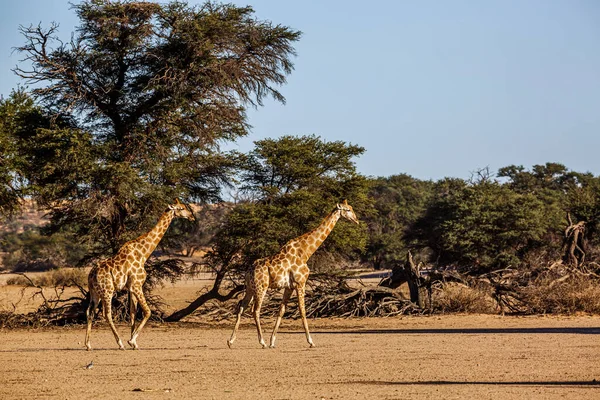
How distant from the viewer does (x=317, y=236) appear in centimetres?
1819

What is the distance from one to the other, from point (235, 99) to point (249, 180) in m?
3.49

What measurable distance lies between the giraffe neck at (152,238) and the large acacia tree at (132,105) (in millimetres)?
4019

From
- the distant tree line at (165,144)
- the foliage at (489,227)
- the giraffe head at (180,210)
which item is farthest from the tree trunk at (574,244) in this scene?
the giraffe head at (180,210)

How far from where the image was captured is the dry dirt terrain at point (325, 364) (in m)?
11.4

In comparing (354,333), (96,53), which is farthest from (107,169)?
(354,333)

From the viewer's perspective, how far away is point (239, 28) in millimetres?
23750

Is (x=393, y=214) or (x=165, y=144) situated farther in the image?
(x=393, y=214)

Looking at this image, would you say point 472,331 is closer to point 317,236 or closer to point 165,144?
point 317,236

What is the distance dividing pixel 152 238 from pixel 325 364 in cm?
570

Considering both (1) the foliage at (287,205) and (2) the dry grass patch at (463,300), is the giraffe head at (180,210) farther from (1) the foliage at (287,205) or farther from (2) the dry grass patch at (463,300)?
(2) the dry grass patch at (463,300)

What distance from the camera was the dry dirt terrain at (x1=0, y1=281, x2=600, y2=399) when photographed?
11414mm

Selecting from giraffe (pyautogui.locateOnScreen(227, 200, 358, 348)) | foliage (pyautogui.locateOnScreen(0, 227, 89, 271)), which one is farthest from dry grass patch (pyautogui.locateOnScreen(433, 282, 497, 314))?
foliage (pyautogui.locateOnScreen(0, 227, 89, 271))

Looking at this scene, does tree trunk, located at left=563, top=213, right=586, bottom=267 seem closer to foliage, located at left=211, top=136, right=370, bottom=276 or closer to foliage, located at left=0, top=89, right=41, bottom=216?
foliage, located at left=211, top=136, right=370, bottom=276

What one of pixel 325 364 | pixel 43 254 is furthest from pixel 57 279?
pixel 325 364
